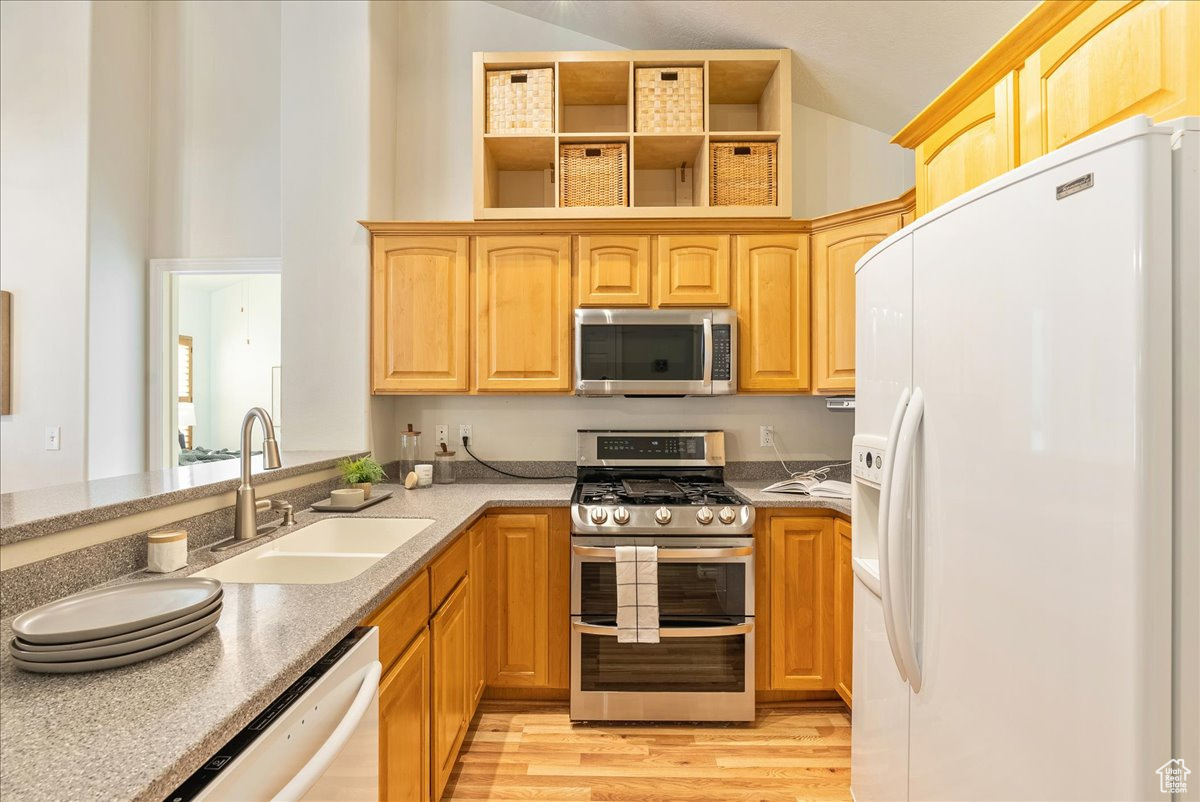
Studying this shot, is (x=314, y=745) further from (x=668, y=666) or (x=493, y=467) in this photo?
(x=493, y=467)

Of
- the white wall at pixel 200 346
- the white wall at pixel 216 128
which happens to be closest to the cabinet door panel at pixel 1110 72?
the white wall at pixel 216 128

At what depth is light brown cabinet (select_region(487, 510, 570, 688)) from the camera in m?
2.54

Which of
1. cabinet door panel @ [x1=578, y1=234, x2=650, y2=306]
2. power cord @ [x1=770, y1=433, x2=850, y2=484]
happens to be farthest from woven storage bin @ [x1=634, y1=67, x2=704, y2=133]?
power cord @ [x1=770, y1=433, x2=850, y2=484]

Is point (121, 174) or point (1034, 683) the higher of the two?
point (121, 174)

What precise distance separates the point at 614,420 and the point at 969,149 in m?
1.97

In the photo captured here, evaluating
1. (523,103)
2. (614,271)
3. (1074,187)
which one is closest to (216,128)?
(523,103)

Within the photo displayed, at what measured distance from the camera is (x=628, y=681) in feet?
7.98

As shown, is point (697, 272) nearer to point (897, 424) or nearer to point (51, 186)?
point (897, 424)

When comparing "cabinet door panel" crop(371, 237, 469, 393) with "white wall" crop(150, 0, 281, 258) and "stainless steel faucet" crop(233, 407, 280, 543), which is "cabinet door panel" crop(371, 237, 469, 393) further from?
"stainless steel faucet" crop(233, 407, 280, 543)

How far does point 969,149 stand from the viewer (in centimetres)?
168

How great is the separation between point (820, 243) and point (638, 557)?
1666 millimetres

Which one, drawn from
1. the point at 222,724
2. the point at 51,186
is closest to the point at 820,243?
the point at 222,724

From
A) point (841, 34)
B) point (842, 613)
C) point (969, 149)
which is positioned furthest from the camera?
point (841, 34)

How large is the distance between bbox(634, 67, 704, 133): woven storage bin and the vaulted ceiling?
243 millimetres
